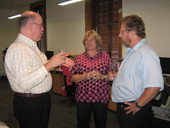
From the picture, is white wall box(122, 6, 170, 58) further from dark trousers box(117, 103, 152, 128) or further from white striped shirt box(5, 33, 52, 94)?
white striped shirt box(5, 33, 52, 94)

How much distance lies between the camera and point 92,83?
7.05 ft

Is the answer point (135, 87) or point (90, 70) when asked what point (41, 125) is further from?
point (135, 87)

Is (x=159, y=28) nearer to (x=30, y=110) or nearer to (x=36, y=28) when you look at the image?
(x=36, y=28)

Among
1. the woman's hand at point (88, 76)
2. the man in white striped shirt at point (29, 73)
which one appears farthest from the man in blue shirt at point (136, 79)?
the man in white striped shirt at point (29, 73)

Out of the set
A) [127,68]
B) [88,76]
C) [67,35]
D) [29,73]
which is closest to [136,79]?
[127,68]

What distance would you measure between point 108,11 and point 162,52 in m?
2.08

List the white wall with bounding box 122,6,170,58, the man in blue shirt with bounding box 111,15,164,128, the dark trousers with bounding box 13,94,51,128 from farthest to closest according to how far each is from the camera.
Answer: the white wall with bounding box 122,6,170,58, the dark trousers with bounding box 13,94,51,128, the man in blue shirt with bounding box 111,15,164,128

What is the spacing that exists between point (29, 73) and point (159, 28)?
323cm

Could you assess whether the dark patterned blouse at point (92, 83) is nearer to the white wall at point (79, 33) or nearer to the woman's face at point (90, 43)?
the woman's face at point (90, 43)

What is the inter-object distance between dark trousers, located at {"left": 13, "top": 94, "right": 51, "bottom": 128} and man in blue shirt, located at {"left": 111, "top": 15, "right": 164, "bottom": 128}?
31.3 inches

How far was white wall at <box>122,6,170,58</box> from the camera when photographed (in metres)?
3.41

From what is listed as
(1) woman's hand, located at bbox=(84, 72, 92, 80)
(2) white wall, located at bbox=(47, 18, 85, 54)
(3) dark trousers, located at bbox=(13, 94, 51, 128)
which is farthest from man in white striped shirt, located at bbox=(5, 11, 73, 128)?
(2) white wall, located at bbox=(47, 18, 85, 54)

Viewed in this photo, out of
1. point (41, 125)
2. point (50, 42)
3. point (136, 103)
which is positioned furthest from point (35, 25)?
point (50, 42)

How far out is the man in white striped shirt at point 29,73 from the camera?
4.45ft
